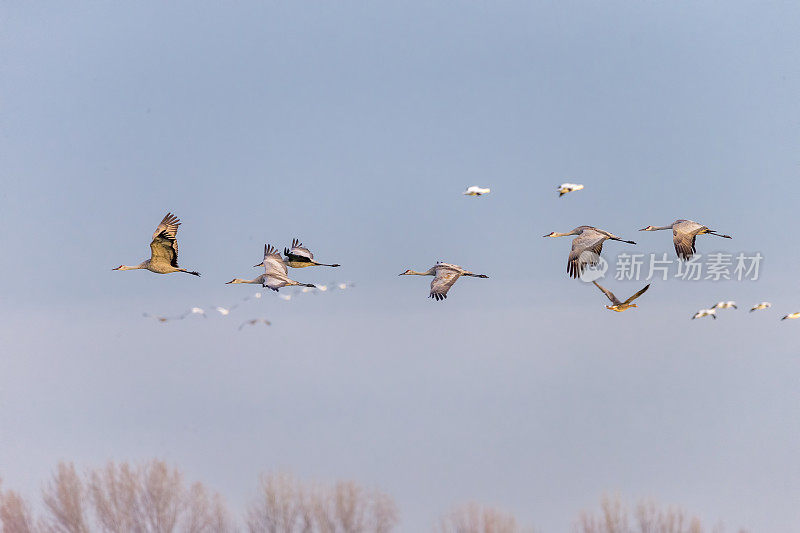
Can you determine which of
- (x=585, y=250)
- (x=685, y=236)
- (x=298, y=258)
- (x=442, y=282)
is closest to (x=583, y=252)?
(x=585, y=250)

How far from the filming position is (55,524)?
272ft

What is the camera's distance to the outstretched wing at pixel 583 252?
45.8m

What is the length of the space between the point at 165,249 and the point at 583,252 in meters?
19.1

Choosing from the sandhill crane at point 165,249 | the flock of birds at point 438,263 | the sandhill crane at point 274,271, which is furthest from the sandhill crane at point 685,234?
the sandhill crane at point 165,249

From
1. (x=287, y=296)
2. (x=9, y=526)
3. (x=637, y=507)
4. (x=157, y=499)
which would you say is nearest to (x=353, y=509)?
(x=157, y=499)

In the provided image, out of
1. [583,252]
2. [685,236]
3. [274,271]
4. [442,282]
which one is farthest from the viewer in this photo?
[274,271]

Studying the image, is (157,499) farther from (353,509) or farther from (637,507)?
(637,507)

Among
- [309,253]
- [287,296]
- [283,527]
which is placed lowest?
Result: [283,527]

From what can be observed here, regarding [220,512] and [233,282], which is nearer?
[233,282]

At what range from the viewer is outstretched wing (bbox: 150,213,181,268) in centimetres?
5166

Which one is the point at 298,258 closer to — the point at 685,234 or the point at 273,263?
the point at 273,263

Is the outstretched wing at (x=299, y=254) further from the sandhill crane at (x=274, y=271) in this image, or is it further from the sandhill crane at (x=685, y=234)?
the sandhill crane at (x=685, y=234)

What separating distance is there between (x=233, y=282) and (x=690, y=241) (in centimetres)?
2349

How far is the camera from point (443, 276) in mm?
50531
